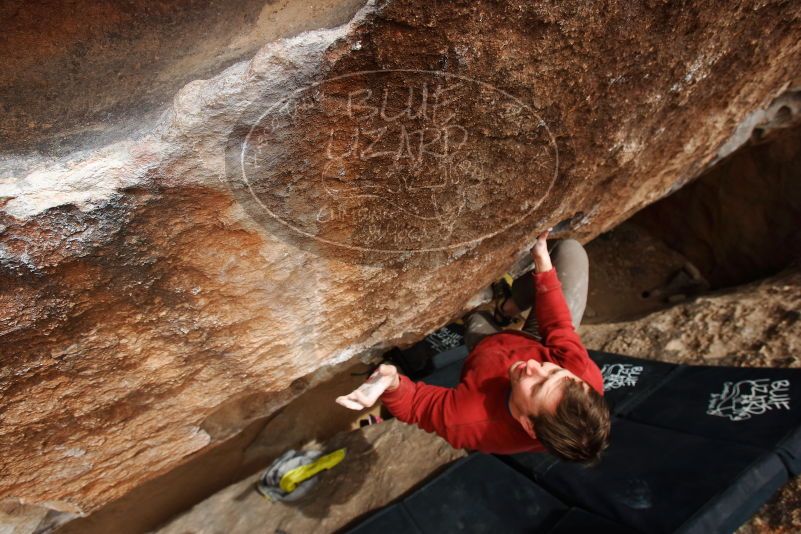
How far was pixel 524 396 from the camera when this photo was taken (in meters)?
1.26

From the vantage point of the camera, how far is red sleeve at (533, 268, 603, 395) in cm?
137

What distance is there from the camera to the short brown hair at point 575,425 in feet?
3.91

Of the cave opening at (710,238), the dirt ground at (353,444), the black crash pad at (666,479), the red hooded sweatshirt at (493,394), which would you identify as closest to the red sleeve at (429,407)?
the red hooded sweatshirt at (493,394)

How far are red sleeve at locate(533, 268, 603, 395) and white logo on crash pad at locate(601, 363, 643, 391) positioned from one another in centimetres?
93

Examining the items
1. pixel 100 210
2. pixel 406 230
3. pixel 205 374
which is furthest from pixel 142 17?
pixel 205 374

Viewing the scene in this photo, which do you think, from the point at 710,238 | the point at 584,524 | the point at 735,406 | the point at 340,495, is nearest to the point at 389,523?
the point at 340,495

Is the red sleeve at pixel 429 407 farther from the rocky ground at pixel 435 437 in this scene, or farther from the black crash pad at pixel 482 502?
the rocky ground at pixel 435 437

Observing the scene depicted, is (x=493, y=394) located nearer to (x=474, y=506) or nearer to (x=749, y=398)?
(x=474, y=506)

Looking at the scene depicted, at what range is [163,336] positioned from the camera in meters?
1.21

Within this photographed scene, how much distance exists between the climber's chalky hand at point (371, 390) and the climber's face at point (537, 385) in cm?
34

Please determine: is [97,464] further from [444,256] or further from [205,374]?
[444,256]

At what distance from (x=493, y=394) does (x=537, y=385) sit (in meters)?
0.19

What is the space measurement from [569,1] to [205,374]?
4.35 ft

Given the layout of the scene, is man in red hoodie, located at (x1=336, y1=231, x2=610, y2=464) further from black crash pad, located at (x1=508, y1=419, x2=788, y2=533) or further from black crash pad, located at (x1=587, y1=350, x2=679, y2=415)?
black crash pad, located at (x1=587, y1=350, x2=679, y2=415)
